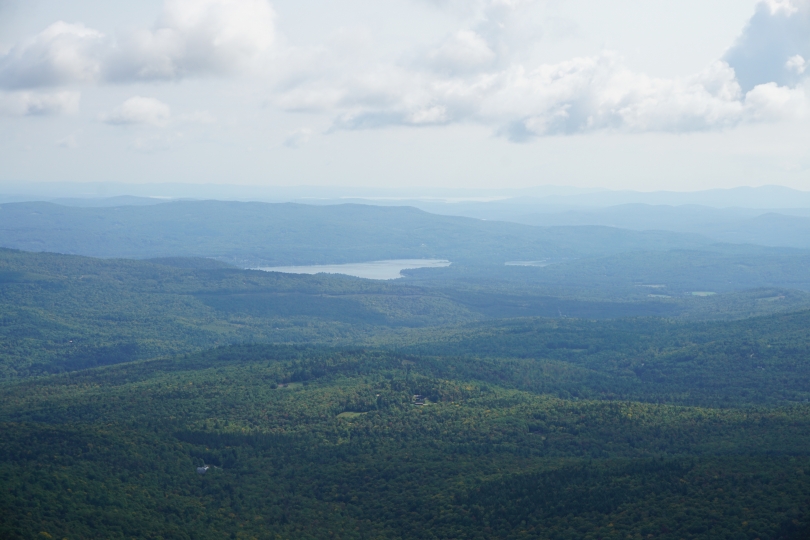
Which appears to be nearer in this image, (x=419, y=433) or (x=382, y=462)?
(x=382, y=462)

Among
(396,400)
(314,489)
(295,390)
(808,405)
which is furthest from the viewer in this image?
(295,390)

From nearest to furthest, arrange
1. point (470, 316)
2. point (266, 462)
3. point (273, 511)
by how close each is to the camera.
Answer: point (273, 511), point (266, 462), point (470, 316)

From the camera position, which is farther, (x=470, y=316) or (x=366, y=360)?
(x=470, y=316)

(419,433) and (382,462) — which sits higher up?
(419,433)

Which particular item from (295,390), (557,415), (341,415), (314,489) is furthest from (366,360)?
(314,489)

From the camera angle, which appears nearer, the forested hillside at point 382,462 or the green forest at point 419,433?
the forested hillside at point 382,462

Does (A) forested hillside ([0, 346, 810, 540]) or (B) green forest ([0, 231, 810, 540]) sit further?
(B) green forest ([0, 231, 810, 540])

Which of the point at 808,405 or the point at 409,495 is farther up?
the point at 808,405

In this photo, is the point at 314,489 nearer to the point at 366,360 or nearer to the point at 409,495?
the point at 409,495
